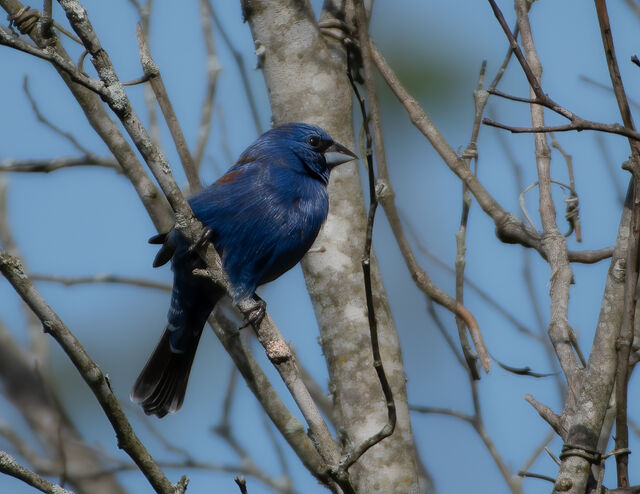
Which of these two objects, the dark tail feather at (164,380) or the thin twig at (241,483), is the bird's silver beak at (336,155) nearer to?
the dark tail feather at (164,380)

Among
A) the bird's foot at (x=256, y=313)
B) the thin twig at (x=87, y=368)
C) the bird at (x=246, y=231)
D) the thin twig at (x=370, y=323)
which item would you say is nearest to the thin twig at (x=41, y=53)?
the thin twig at (x=87, y=368)

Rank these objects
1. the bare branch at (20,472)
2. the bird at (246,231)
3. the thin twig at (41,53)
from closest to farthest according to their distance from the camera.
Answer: the bare branch at (20,472) < the thin twig at (41,53) < the bird at (246,231)

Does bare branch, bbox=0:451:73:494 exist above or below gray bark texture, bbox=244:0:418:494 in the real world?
below

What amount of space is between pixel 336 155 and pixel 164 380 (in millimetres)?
1648

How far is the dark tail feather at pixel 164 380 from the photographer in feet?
16.7

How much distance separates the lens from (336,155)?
4.72 m

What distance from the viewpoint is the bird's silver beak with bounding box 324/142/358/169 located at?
4707 millimetres

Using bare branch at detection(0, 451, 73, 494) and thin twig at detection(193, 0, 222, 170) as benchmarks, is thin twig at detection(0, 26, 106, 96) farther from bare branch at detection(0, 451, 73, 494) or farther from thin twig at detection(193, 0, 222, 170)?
thin twig at detection(193, 0, 222, 170)

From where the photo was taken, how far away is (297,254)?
443cm

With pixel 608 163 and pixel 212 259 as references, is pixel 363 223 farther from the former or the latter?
pixel 608 163

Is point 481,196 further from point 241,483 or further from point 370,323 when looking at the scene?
point 241,483

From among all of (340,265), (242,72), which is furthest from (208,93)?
(340,265)

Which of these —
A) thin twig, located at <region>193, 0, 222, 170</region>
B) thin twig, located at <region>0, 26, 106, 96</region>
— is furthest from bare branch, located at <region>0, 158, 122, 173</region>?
thin twig, located at <region>0, 26, 106, 96</region>

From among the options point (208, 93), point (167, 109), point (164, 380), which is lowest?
point (164, 380)
